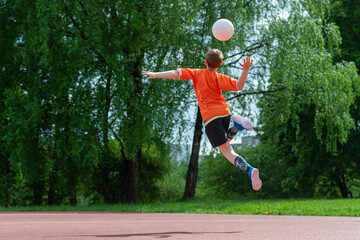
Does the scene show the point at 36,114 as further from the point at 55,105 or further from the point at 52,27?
the point at 52,27

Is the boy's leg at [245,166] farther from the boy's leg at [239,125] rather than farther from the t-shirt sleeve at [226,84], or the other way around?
the t-shirt sleeve at [226,84]

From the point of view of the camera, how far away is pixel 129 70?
14789mm

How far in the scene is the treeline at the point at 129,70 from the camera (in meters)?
14.1

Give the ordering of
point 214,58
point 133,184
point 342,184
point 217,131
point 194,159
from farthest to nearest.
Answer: point 342,184 < point 194,159 < point 133,184 < point 214,58 < point 217,131

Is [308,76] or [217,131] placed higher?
[308,76]

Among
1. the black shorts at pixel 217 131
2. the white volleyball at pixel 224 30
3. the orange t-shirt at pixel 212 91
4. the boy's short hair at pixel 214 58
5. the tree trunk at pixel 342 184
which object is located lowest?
the tree trunk at pixel 342 184

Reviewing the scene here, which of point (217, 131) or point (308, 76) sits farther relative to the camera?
point (308, 76)

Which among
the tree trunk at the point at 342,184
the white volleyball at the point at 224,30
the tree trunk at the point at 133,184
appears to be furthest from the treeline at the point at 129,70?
the white volleyball at the point at 224,30

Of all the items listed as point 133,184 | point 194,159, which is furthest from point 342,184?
point 133,184

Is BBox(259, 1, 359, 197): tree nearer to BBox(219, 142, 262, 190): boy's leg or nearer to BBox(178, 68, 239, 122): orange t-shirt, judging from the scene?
BBox(178, 68, 239, 122): orange t-shirt

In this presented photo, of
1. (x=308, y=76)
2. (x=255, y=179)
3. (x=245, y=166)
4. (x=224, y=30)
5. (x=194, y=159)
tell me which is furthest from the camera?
(x=194, y=159)

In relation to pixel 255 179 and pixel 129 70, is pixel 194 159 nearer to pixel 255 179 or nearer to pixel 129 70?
pixel 129 70

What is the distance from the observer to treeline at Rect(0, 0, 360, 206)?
1410cm

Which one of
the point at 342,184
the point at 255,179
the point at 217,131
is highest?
the point at 217,131
